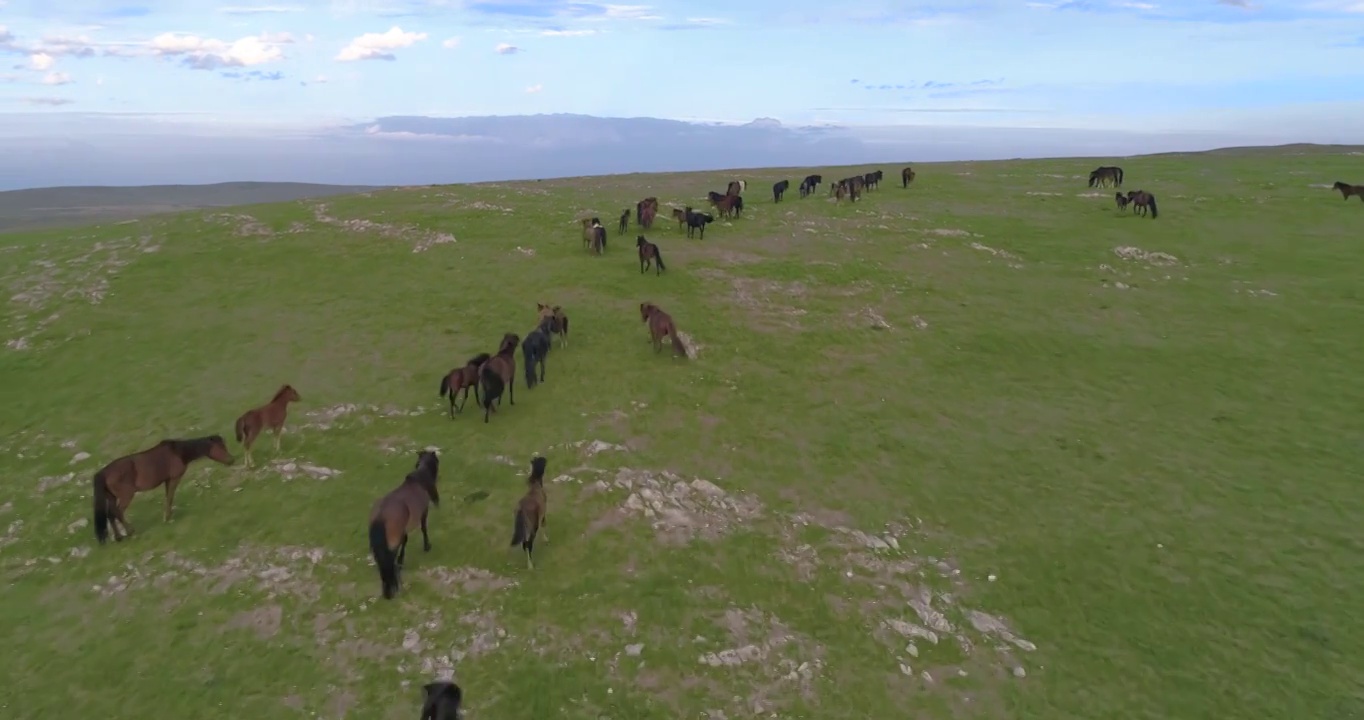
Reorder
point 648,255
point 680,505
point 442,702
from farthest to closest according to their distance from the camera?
point 648,255 < point 680,505 < point 442,702

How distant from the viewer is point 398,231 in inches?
1256

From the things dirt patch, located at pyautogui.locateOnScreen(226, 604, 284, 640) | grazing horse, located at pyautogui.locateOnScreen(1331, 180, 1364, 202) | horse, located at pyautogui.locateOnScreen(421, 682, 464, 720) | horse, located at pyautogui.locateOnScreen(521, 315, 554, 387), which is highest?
grazing horse, located at pyautogui.locateOnScreen(1331, 180, 1364, 202)

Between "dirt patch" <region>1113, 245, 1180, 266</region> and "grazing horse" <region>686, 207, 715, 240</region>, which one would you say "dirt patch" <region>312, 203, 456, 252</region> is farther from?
"dirt patch" <region>1113, 245, 1180, 266</region>

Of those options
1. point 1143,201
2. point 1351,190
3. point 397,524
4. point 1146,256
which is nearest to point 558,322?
point 397,524

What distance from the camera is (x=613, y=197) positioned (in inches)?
1716

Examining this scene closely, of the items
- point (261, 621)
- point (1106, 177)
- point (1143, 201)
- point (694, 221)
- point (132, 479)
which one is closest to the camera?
point (261, 621)

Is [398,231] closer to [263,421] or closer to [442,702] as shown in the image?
[263,421]

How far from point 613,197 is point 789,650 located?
119ft

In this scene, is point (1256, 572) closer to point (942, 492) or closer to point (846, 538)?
point (942, 492)

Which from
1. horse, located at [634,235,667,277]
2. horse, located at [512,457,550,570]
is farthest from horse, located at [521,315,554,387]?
horse, located at [634,235,667,277]

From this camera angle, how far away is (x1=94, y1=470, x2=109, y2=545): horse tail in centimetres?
1251

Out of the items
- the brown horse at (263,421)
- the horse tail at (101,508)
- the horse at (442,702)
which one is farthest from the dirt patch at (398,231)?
the horse at (442,702)

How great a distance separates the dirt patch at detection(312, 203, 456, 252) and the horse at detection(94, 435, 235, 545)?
17629 millimetres

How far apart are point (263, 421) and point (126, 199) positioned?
151 meters
